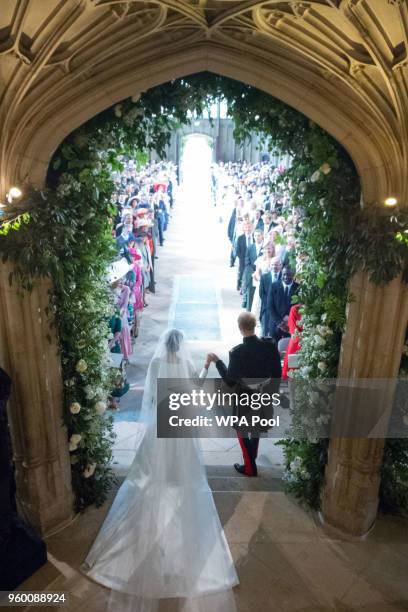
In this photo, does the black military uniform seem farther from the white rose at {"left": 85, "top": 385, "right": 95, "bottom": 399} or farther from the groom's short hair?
the white rose at {"left": 85, "top": 385, "right": 95, "bottom": 399}

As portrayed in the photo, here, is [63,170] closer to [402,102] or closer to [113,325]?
[402,102]

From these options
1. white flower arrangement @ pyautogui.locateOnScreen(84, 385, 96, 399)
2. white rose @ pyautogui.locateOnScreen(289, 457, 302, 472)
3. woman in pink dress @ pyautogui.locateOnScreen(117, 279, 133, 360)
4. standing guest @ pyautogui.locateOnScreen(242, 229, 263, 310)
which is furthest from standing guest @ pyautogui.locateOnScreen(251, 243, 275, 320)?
white flower arrangement @ pyautogui.locateOnScreen(84, 385, 96, 399)

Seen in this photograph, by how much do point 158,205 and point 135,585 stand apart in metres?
11.0

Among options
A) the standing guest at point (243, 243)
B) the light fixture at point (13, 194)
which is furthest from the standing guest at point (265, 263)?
the light fixture at point (13, 194)

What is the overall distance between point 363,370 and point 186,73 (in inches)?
91.6

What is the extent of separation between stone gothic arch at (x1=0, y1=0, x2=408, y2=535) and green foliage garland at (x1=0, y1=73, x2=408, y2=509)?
157mm

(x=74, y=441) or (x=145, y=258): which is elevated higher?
(x=145, y=258)

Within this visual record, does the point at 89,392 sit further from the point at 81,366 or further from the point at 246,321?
the point at 246,321

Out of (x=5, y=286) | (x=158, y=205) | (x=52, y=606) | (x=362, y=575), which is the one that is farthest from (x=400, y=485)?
(x=158, y=205)

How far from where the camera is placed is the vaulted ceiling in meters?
2.70

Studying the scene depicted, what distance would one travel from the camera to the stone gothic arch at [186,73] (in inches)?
108

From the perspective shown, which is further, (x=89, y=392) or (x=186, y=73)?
(x=89, y=392)

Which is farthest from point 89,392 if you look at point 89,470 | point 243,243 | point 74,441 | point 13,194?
point 243,243

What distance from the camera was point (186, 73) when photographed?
328 centimetres
